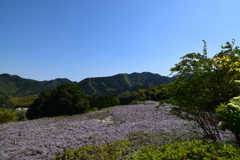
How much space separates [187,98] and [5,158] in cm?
865

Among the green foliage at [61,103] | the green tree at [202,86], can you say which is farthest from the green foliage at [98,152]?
the green foliage at [61,103]

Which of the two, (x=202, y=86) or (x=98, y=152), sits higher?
(x=202, y=86)

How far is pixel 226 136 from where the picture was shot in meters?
7.38

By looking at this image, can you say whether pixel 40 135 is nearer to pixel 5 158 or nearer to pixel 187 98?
pixel 5 158

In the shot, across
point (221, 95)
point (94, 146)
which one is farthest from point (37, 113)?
point (221, 95)

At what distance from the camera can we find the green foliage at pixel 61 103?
618 inches

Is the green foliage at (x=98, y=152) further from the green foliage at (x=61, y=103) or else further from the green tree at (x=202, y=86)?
the green foliage at (x=61, y=103)

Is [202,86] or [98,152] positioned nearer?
[202,86]

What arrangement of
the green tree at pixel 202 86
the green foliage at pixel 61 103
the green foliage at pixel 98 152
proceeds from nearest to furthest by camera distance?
the green tree at pixel 202 86, the green foliage at pixel 98 152, the green foliage at pixel 61 103

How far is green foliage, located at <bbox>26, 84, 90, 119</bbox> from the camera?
15703 millimetres

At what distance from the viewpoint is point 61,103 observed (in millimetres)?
15273

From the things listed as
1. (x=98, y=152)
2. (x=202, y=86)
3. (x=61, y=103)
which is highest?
(x=202, y=86)

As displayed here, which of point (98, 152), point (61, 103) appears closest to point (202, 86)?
point (98, 152)

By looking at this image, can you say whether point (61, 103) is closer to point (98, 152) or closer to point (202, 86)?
point (98, 152)
